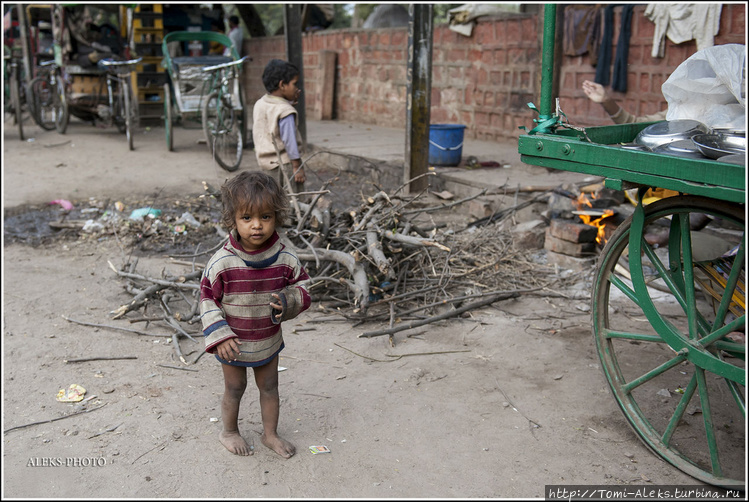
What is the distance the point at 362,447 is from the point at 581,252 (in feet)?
9.11

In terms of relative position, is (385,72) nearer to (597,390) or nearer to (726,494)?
(597,390)

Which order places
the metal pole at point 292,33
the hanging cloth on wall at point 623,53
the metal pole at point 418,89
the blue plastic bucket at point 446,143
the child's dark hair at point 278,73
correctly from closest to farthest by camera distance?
the child's dark hair at point 278,73, the metal pole at point 418,89, the blue plastic bucket at point 446,143, the hanging cloth on wall at point 623,53, the metal pole at point 292,33

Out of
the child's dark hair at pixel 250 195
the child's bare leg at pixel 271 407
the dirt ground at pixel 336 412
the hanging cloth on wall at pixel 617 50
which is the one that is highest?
the hanging cloth on wall at pixel 617 50

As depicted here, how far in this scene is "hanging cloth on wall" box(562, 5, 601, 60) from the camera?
24.6ft

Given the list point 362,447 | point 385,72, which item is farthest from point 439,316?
point 385,72

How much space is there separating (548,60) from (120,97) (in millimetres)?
A: 8865

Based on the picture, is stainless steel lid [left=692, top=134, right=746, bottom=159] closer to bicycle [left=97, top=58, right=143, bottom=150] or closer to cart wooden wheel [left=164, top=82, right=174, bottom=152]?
cart wooden wheel [left=164, top=82, right=174, bottom=152]

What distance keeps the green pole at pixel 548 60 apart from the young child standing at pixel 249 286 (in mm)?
1117

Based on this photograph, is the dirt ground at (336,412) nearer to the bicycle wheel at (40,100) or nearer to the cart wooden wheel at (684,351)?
the cart wooden wheel at (684,351)

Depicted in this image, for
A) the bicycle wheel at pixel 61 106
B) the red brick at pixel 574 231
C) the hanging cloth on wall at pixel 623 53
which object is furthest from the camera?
the bicycle wheel at pixel 61 106

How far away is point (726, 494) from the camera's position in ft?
7.42

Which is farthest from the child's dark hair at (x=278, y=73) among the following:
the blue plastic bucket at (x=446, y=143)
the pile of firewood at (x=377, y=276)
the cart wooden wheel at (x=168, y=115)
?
the cart wooden wheel at (x=168, y=115)

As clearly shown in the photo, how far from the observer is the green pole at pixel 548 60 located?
2490mm

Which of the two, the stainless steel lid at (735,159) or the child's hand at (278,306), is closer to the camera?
the stainless steel lid at (735,159)
